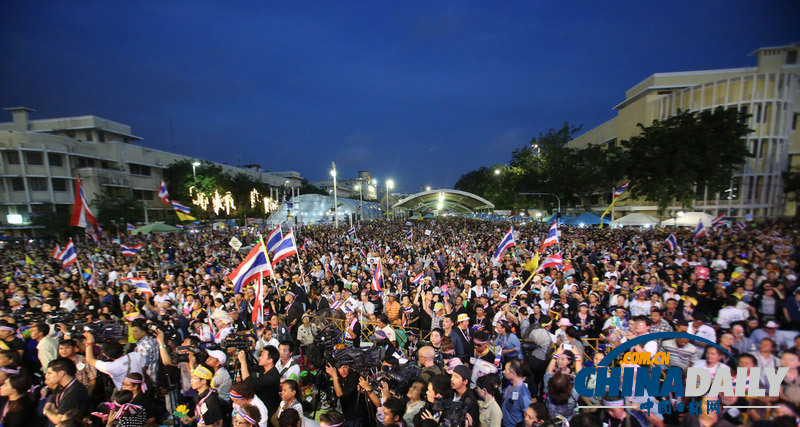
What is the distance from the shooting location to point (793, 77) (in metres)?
29.7

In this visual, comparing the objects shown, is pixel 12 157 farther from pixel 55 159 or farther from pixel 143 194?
pixel 143 194

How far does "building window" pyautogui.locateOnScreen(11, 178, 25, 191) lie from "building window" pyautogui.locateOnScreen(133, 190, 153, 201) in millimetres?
10124

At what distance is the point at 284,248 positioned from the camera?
366 inches

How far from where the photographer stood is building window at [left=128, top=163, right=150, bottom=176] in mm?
41781

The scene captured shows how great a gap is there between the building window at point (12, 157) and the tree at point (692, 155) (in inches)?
2158

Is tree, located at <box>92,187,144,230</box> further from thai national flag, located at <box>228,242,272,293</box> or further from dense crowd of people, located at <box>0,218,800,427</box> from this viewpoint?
thai national flag, located at <box>228,242,272,293</box>

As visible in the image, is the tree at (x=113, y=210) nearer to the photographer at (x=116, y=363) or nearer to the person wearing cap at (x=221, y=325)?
the person wearing cap at (x=221, y=325)

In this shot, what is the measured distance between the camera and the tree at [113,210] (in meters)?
30.4

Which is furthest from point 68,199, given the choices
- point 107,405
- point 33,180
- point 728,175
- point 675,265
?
point 728,175

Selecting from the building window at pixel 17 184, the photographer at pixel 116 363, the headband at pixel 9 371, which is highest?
the building window at pixel 17 184

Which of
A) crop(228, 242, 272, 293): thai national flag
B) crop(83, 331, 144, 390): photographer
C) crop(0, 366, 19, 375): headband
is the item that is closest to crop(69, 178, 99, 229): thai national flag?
crop(228, 242, 272, 293): thai national flag

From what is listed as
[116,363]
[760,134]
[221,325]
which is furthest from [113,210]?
[760,134]

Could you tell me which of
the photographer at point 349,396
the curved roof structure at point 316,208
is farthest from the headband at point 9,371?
the curved roof structure at point 316,208

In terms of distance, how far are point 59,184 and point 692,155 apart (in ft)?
185
